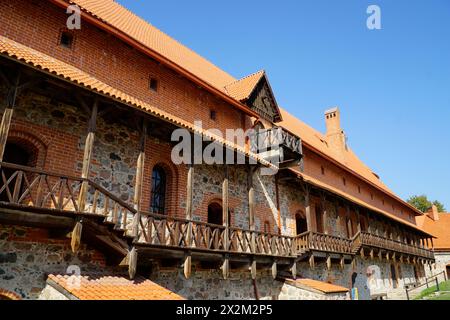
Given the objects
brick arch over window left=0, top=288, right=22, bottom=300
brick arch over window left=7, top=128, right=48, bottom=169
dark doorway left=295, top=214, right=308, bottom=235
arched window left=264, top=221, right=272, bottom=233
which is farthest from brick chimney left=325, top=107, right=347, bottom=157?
brick arch over window left=0, top=288, right=22, bottom=300

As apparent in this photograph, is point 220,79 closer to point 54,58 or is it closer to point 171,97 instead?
point 171,97

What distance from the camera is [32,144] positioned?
8141 millimetres

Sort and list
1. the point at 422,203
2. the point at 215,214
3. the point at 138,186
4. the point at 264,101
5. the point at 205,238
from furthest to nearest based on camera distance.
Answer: the point at 422,203
the point at 264,101
the point at 215,214
the point at 205,238
the point at 138,186

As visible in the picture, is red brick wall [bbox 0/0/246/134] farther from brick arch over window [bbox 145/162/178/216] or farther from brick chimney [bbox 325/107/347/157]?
brick chimney [bbox 325/107/347/157]

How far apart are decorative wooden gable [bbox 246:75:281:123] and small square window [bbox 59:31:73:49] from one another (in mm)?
7737

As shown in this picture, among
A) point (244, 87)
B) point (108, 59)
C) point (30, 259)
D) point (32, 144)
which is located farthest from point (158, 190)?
point (244, 87)

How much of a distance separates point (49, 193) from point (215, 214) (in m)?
7.33

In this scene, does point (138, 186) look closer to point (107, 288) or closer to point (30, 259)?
point (107, 288)

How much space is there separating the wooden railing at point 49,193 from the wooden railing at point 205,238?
0.68 metres

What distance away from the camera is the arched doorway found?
13062 mm

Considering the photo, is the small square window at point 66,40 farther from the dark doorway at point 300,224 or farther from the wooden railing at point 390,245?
the wooden railing at point 390,245

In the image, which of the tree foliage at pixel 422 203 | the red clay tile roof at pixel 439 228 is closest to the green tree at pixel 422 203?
the tree foliage at pixel 422 203
